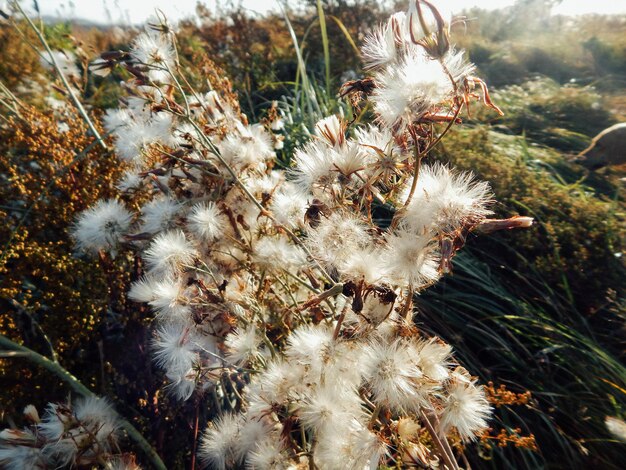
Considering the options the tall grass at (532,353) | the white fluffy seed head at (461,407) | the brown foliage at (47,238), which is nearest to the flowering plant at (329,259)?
the white fluffy seed head at (461,407)

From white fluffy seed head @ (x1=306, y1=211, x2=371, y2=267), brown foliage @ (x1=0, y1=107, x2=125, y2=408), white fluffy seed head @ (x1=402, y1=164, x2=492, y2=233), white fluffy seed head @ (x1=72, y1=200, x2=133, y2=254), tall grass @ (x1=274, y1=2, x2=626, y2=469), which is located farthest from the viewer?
tall grass @ (x1=274, y1=2, x2=626, y2=469)

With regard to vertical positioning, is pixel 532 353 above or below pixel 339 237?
below

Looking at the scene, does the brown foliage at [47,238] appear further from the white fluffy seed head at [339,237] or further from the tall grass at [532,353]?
the tall grass at [532,353]

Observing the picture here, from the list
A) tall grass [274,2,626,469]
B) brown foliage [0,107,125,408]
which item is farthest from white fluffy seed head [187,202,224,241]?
tall grass [274,2,626,469]

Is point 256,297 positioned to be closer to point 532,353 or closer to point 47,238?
point 47,238

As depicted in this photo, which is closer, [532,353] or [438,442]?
[438,442]

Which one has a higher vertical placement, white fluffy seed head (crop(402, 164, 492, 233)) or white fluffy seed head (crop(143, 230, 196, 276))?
white fluffy seed head (crop(402, 164, 492, 233))

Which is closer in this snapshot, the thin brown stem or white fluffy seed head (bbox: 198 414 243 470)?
the thin brown stem

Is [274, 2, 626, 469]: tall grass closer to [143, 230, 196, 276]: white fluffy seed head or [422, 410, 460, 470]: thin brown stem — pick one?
[422, 410, 460, 470]: thin brown stem

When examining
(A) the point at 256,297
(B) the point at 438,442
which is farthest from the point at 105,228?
(B) the point at 438,442
